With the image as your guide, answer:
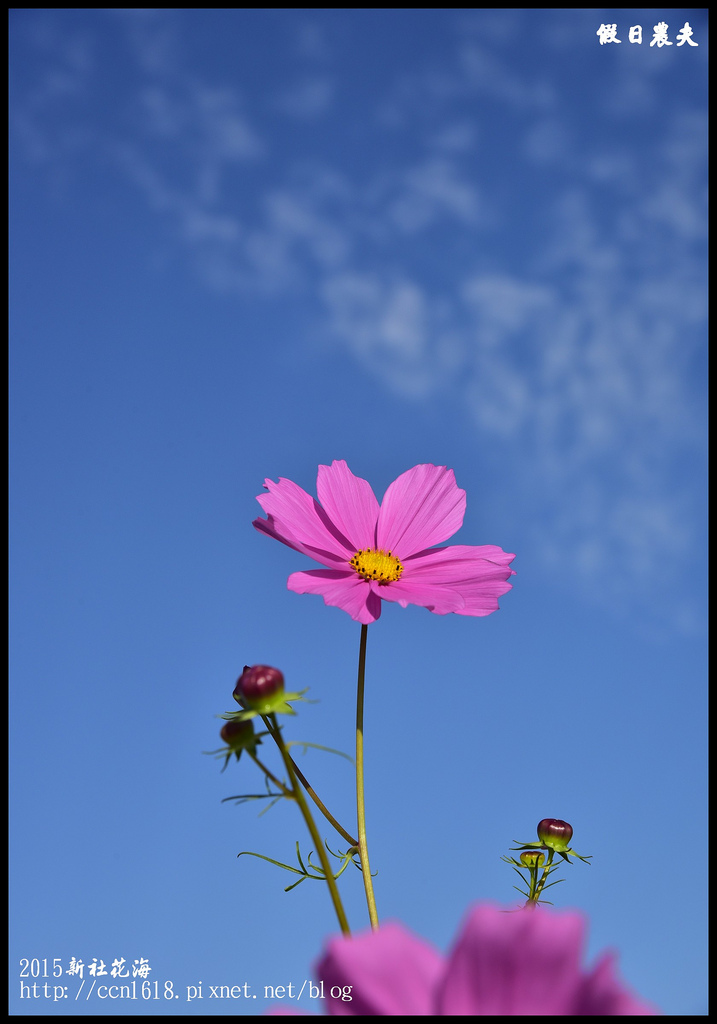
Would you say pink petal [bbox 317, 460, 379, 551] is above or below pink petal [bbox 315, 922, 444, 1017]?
above

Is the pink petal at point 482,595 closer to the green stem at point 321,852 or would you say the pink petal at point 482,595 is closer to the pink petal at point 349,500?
the pink petal at point 349,500

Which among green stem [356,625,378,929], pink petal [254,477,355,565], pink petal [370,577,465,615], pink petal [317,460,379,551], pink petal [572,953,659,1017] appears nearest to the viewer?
pink petal [572,953,659,1017]

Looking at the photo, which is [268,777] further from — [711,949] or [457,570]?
[457,570]

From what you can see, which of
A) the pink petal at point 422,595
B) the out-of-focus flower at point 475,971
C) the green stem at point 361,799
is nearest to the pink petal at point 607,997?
the out-of-focus flower at point 475,971

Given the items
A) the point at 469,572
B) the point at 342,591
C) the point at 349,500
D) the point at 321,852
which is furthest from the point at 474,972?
the point at 349,500

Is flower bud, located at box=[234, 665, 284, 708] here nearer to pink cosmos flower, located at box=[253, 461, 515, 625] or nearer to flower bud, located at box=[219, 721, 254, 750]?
flower bud, located at box=[219, 721, 254, 750]

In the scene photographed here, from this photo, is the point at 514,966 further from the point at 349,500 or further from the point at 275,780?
the point at 349,500

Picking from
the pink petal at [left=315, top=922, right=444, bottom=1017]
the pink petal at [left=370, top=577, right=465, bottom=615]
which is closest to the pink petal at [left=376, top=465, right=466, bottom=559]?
the pink petal at [left=370, top=577, right=465, bottom=615]
